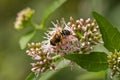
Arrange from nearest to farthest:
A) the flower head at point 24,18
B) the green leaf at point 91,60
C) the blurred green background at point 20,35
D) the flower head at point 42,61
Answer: the green leaf at point 91,60, the flower head at point 42,61, the flower head at point 24,18, the blurred green background at point 20,35

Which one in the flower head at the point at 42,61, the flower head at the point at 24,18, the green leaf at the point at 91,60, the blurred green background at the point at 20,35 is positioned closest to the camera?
the green leaf at the point at 91,60

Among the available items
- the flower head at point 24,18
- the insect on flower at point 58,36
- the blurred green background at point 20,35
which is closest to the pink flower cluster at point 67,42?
the insect on flower at point 58,36

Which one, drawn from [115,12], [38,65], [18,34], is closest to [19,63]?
[18,34]

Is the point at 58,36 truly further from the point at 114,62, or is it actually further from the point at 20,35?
the point at 20,35

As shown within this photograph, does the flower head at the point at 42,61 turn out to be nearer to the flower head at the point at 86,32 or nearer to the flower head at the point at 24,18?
the flower head at the point at 86,32

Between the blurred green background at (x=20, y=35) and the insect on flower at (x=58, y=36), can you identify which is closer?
the insect on flower at (x=58, y=36)

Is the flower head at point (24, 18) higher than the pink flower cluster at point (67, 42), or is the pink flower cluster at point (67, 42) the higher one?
the flower head at point (24, 18)

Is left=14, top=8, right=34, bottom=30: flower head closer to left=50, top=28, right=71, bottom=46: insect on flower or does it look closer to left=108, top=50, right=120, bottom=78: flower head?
left=50, top=28, right=71, bottom=46: insect on flower

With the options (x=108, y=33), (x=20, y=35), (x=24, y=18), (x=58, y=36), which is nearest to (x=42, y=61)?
(x=58, y=36)
